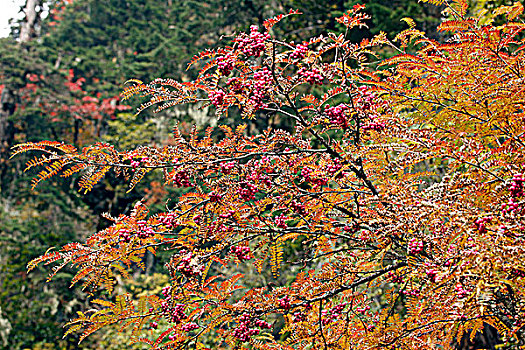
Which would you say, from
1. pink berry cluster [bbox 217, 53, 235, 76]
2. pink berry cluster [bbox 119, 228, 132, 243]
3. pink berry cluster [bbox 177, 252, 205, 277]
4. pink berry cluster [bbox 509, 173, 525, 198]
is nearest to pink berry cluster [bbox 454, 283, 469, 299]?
pink berry cluster [bbox 509, 173, 525, 198]

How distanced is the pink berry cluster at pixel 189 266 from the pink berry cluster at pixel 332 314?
79 centimetres

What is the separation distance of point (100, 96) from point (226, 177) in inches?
424

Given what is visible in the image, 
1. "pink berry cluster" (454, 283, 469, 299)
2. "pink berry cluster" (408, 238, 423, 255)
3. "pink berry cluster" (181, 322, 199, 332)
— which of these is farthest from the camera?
"pink berry cluster" (181, 322, 199, 332)

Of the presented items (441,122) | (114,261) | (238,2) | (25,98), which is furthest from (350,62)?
(25,98)

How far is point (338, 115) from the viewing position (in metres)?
2.04

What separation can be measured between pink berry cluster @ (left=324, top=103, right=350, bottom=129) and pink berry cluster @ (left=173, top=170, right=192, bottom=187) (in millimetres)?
661

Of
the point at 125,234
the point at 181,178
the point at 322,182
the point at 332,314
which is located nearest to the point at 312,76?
the point at 322,182

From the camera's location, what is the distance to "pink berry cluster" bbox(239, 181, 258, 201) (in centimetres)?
212

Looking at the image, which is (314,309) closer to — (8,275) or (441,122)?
(441,122)

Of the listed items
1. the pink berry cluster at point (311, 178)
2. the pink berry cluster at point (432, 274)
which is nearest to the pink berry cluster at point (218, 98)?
the pink berry cluster at point (311, 178)

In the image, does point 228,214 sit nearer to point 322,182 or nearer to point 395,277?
point 322,182

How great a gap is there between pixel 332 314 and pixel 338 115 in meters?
1.00

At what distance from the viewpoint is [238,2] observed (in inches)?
410

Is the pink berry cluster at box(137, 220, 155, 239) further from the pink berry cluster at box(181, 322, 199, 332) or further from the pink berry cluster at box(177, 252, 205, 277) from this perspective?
the pink berry cluster at box(181, 322, 199, 332)
